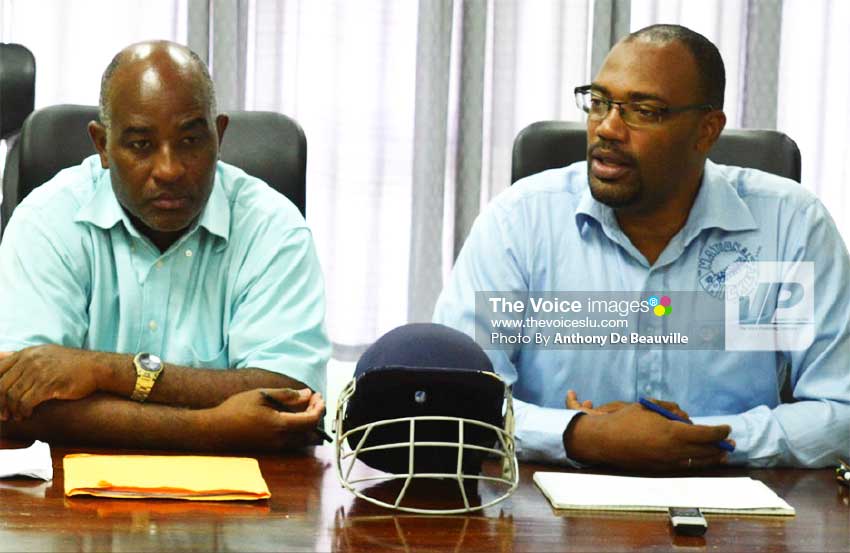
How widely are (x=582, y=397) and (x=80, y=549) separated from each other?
43.9 inches

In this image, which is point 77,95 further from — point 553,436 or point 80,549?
point 80,549

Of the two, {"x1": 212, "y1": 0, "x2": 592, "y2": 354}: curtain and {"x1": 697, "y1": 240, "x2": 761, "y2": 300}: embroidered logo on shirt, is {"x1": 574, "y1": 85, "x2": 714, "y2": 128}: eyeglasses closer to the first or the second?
{"x1": 697, "y1": 240, "x2": 761, "y2": 300}: embroidered logo on shirt

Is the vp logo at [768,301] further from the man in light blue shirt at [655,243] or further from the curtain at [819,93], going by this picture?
the curtain at [819,93]

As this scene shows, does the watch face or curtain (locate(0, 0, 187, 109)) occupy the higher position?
curtain (locate(0, 0, 187, 109))

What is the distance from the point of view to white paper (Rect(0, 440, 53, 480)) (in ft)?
5.21

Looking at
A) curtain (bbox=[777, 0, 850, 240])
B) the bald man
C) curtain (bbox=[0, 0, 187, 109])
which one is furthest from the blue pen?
curtain (bbox=[0, 0, 187, 109])

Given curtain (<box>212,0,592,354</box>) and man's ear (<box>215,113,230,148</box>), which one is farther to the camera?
curtain (<box>212,0,592,354</box>)

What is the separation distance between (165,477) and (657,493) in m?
0.65

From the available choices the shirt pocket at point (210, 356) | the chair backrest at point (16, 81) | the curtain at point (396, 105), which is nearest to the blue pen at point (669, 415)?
the shirt pocket at point (210, 356)

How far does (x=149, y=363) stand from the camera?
1981mm

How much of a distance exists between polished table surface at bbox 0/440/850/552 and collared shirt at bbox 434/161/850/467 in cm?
57

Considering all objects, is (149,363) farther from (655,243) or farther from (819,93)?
(819,93)

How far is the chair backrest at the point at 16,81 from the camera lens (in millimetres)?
2768

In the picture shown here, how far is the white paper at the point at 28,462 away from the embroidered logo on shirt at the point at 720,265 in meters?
1.20
